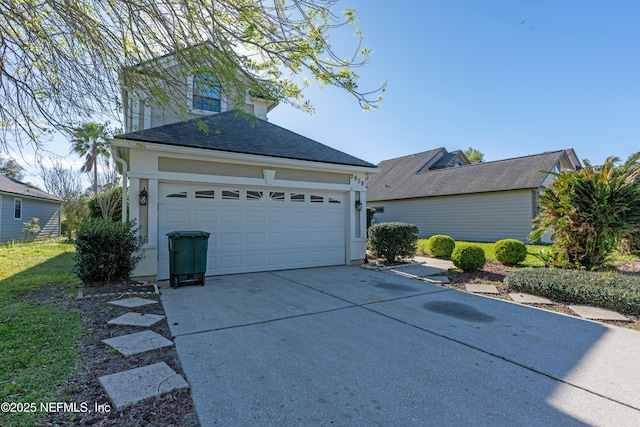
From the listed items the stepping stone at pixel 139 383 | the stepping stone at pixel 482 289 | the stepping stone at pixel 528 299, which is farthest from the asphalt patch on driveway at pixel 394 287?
the stepping stone at pixel 139 383

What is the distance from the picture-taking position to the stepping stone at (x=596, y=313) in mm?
4784

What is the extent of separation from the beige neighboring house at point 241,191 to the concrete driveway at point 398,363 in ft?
7.19

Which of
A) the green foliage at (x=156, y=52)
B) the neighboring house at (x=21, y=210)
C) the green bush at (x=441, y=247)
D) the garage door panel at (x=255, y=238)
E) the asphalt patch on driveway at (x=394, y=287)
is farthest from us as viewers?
the neighboring house at (x=21, y=210)

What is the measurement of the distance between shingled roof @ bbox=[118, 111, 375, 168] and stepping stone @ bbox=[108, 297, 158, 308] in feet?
10.8

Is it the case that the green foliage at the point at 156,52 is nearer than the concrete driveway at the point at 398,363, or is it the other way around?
the concrete driveway at the point at 398,363

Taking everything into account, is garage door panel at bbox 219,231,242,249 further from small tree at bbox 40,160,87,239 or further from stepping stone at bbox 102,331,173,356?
small tree at bbox 40,160,87,239

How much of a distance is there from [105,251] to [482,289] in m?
8.03

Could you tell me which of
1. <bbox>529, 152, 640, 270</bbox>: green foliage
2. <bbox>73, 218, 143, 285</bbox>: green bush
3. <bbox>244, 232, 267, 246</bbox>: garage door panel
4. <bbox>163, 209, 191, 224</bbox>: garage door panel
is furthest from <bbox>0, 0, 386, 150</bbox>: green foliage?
<bbox>529, 152, 640, 270</bbox>: green foliage

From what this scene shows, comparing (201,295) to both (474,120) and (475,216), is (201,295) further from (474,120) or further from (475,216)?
(475,216)

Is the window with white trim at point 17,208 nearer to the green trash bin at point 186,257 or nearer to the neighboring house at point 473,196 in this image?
the green trash bin at point 186,257

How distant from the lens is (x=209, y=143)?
7.56 meters

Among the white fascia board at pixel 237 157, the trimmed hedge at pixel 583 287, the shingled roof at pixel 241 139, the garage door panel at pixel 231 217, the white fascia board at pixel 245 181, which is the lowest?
the trimmed hedge at pixel 583 287

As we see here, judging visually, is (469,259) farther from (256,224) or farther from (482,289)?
(256,224)

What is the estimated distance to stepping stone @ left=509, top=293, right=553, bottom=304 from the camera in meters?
5.70
